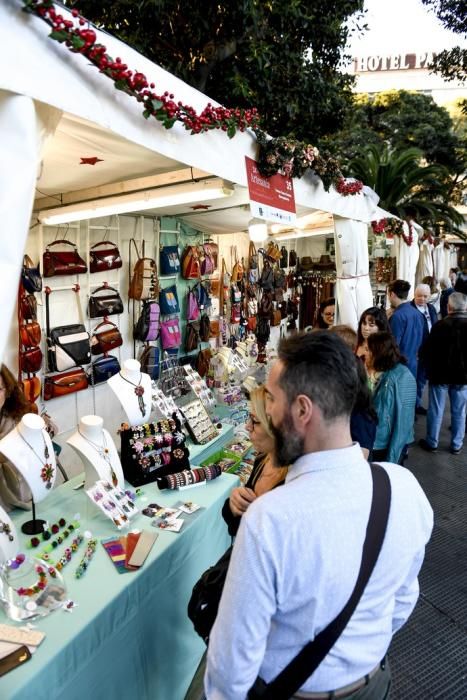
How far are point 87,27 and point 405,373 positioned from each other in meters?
2.36

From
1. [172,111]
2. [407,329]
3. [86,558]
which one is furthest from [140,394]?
[407,329]

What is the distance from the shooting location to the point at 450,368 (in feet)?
15.1

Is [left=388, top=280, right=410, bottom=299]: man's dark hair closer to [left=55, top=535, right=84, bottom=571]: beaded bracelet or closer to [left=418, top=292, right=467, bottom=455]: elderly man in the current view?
[left=418, top=292, right=467, bottom=455]: elderly man

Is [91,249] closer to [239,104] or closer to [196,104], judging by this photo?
[196,104]

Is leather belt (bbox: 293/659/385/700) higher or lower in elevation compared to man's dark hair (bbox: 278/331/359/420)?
lower

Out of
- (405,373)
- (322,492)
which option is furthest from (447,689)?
(322,492)

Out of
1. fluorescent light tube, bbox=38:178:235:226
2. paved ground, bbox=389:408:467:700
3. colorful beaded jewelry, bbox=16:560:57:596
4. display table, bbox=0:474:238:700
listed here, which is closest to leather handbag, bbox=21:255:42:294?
fluorescent light tube, bbox=38:178:235:226

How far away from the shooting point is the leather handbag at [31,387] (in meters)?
2.98

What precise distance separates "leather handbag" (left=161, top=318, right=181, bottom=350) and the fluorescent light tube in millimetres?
A: 1408

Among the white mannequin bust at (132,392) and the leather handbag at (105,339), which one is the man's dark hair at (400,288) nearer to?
the leather handbag at (105,339)

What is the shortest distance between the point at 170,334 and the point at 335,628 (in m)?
3.58

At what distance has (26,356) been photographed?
115 inches

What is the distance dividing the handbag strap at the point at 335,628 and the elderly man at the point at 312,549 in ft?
0.04

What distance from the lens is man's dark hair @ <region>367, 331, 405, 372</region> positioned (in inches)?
112
